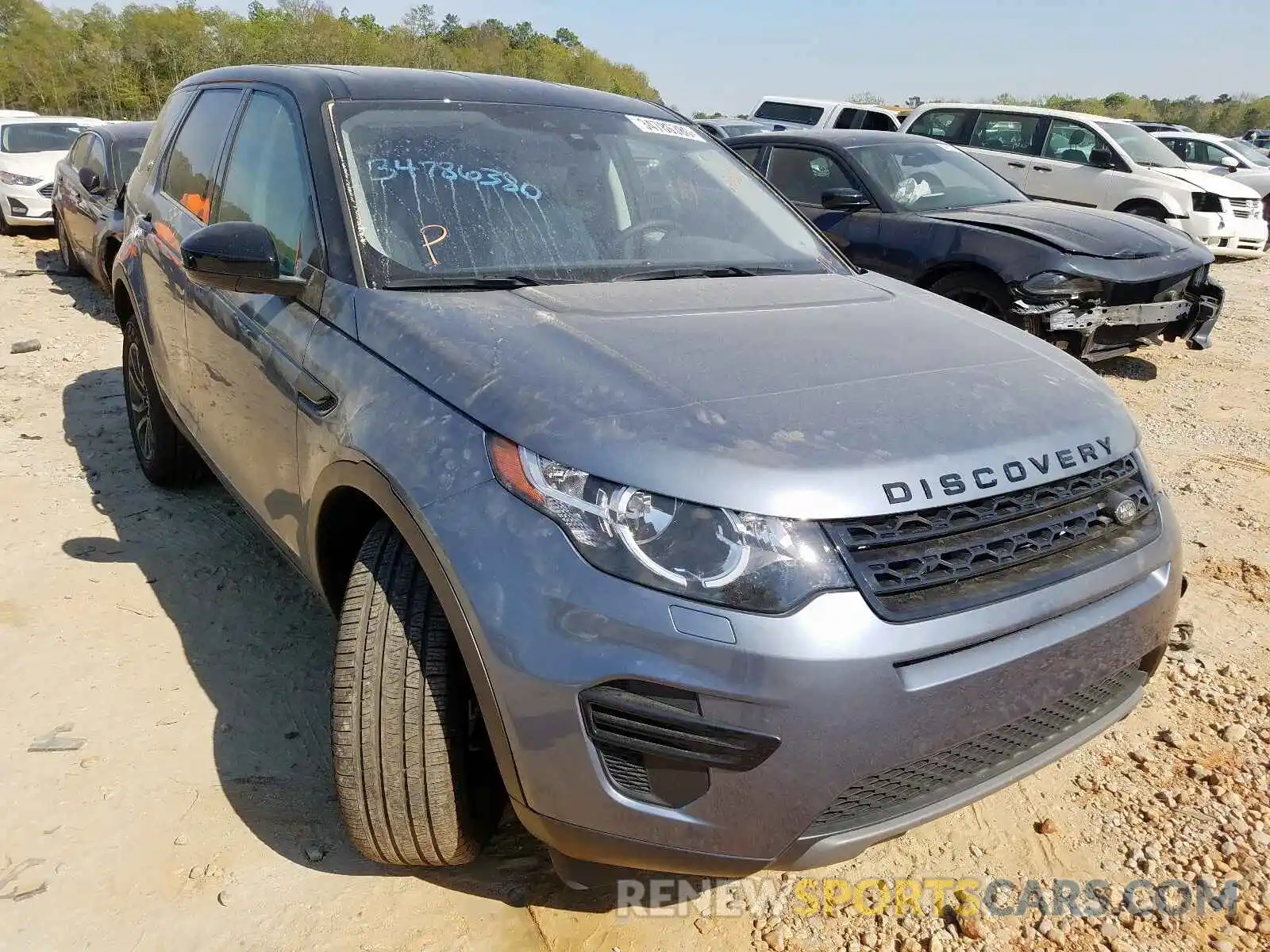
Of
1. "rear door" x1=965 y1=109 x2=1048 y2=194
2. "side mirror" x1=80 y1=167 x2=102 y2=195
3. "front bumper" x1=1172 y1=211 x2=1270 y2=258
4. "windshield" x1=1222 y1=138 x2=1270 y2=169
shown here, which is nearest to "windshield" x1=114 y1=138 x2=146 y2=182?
"side mirror" x1=80 y1=167 x2=102 y2=195

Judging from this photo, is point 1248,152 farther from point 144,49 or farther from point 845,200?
point 144,49

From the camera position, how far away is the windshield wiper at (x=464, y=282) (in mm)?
2273

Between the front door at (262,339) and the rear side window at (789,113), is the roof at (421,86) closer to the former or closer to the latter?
the front door at (262,339)

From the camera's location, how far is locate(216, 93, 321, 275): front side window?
2.47m


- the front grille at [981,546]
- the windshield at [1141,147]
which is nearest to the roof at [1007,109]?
the windshield at [1141,147]

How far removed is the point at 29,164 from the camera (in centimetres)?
1177

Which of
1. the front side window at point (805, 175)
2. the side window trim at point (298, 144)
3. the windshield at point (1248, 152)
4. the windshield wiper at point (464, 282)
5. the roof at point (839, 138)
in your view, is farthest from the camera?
the windshield at point (1248, 152)

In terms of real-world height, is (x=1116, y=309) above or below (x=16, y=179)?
above

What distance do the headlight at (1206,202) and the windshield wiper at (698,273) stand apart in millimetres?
10776

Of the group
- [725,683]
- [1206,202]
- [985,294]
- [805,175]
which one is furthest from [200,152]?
[1206,202]

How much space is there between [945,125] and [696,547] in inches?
442

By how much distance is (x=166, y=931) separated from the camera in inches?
77.6

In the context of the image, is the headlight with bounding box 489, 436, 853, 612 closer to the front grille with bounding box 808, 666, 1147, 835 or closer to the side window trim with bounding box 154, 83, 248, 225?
the front grille with bounding box 808, 666, 1147, 835

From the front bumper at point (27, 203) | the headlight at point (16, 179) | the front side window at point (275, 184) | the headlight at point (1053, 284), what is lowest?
the front bumper at point (27, 203)
